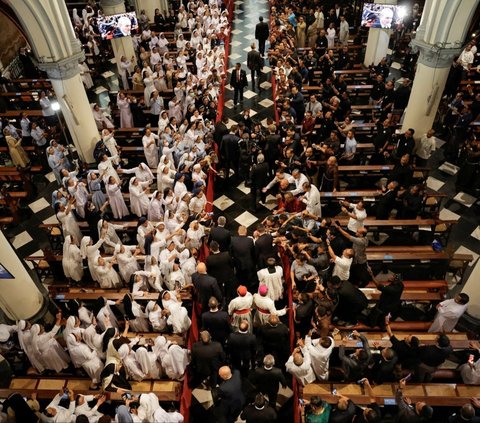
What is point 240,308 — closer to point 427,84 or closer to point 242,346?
point 242,346

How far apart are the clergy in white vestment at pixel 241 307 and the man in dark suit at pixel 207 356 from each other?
0.64 meters

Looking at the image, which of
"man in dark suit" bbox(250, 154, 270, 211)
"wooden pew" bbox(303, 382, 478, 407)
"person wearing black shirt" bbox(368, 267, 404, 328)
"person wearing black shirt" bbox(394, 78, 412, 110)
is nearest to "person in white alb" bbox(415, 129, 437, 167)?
"person wearing black shirt" bbox(394, 78, 412, 110)

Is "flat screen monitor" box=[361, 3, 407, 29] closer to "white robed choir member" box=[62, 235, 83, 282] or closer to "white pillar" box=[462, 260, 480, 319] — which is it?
"white pillar" box=[462, 260, 480, 319]

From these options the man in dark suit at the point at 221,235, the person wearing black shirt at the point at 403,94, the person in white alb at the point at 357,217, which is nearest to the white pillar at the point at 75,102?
the man in dark suit at the point at 221,235

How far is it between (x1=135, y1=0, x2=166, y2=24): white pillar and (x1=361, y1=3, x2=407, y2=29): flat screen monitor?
31.9 feet

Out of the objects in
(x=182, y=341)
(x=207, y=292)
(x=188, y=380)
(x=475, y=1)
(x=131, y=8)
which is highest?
(x=475, y=1)

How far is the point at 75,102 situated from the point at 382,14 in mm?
8749

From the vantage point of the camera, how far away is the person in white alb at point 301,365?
19.3 feet

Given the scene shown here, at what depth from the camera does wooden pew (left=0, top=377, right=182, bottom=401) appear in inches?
244

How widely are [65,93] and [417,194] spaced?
8489mm

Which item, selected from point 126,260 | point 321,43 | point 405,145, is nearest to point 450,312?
point 405,145

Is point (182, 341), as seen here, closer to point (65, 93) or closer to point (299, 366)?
point (299, 366)

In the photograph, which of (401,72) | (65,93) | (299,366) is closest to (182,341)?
(299,366)

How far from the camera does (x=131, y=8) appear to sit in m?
18.5
